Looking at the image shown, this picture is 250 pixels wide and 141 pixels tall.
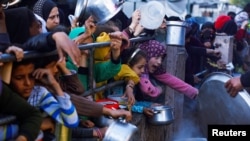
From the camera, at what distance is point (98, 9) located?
390 cm

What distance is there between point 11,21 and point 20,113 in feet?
3.34

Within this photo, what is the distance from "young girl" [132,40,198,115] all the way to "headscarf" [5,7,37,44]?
1.32 meters

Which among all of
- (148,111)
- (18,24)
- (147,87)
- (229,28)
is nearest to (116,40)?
(18,24)

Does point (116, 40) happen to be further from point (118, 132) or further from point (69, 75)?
point (118, 132)

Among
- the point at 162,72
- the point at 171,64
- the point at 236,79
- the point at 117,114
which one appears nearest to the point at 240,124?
the point at 236,79

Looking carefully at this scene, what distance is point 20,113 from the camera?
230 cm

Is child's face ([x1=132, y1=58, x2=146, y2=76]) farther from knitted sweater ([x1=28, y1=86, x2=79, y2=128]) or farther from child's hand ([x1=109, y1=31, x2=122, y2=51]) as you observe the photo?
knitted sweater ([x1=28, y1=86, x2=79, y2=128])

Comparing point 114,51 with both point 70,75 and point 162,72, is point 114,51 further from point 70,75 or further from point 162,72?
point 162,72

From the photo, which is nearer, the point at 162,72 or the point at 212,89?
the point at 212,89

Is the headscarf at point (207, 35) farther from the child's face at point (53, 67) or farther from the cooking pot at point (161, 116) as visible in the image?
the child's face at point (53, 67)

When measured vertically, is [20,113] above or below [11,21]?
below

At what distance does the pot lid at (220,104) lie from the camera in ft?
11.5

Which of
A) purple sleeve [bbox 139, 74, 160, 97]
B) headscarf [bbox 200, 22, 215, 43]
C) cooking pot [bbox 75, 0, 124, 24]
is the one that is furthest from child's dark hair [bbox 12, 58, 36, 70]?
headscarf [bbox 200, 22, 215, 43]

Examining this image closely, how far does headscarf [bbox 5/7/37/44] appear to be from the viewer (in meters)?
3.07
